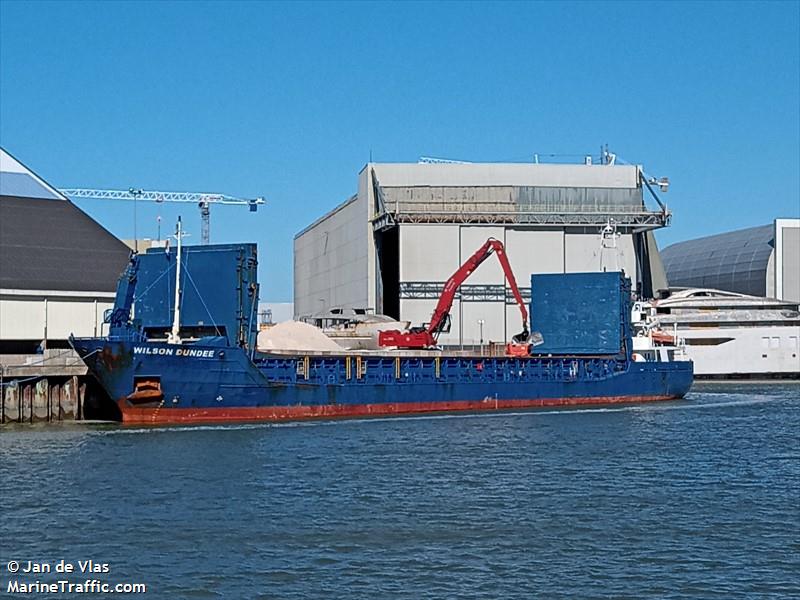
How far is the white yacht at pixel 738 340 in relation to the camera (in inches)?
2982

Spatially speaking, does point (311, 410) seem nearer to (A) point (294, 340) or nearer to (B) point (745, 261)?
(A) point (294, 340)

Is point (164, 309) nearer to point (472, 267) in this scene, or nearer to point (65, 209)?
point (65, 209)

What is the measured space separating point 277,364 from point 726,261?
6914cm

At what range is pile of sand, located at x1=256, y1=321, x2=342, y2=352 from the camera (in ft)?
170

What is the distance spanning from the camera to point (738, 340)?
76.1m

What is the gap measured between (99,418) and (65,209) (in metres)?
17.9

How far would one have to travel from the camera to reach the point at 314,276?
93.1m

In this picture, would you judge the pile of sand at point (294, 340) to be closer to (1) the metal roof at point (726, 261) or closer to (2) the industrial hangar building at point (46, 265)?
(2) the industrial hangar building at point (46, 265)

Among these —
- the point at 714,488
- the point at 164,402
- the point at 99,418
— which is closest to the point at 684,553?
the point at 714,488

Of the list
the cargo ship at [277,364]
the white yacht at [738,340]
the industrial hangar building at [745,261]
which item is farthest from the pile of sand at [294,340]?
the industrial hangar building at [745,261]

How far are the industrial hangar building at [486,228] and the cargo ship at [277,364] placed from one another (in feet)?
53.2

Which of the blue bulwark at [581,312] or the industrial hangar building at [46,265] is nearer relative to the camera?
the industrial hangar building at [46,265]

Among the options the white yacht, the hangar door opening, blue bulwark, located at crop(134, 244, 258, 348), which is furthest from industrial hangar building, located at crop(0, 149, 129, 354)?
the white yacht

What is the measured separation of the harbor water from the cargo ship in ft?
7.53
